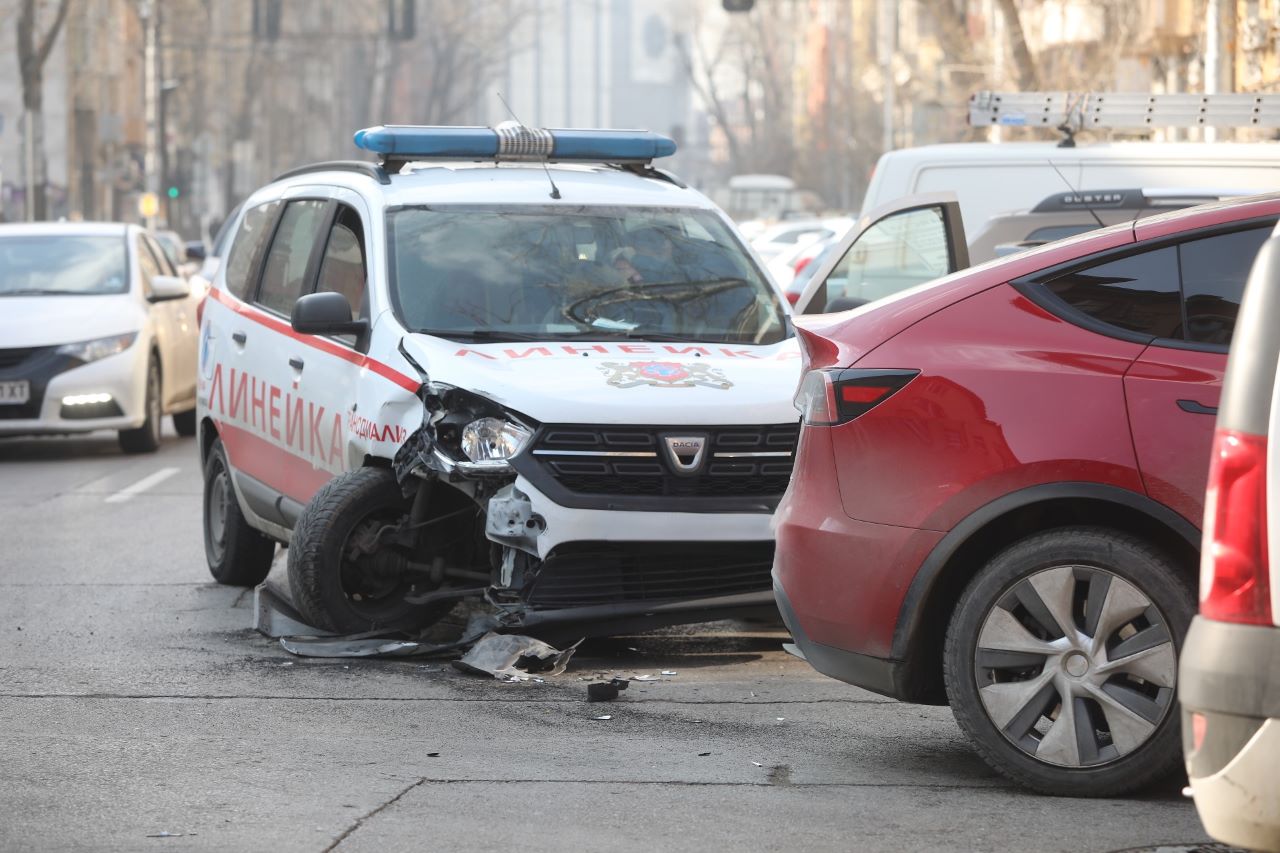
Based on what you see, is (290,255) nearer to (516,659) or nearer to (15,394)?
(516,659)

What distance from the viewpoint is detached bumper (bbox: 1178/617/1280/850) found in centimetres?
421

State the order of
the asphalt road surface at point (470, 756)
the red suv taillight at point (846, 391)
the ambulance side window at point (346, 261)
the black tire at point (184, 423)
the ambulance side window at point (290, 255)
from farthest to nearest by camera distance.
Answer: the black tire at point (184, 423), the ambulance side window at point (290, 255), the ambulance side window at point (346, 261), the red suv taillight at point (846, 391), the asphalt road surface at point (470, 756)

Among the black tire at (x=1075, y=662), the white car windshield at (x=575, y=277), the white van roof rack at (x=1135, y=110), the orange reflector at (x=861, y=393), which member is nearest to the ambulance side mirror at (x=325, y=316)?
the white car windshield at (x=575, y=277)

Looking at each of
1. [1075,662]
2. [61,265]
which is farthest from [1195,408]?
[61,265]

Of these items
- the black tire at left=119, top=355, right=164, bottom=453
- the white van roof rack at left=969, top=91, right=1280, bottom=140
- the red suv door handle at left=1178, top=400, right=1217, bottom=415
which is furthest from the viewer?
the black tire at left=119, top=355, right=164, bottom=453

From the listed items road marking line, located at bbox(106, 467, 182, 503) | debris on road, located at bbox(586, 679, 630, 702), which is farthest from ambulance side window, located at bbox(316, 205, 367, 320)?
road marking line, located at bbox(106, 467, 182, 503)

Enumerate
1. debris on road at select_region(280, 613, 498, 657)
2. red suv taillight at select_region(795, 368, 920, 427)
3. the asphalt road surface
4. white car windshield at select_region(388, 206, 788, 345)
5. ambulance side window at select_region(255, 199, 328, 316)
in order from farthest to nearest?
ambulance side window at select_region(255, 199, 328, 316), white car windshield at select_region(388, 206, 788, 345), debris on road at select_region(280, 613, 498, 657), red suv taillight at select_region(795, 368, 920, 427), the asphalt road surface

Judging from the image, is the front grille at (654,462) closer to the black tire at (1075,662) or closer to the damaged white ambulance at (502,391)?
the damaged white ambulance at (502,391)

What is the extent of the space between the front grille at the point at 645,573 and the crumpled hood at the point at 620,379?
1.38 feet

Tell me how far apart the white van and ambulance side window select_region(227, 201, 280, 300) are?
11.6 ft

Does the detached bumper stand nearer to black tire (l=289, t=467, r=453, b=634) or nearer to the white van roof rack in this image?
black tire (l=289, t=467, r=453, b=634)

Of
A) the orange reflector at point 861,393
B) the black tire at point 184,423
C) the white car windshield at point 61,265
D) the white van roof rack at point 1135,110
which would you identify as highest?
the white van roof rack at point 1135,110

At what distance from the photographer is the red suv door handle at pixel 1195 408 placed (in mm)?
5781

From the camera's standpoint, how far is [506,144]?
32.2 feet
